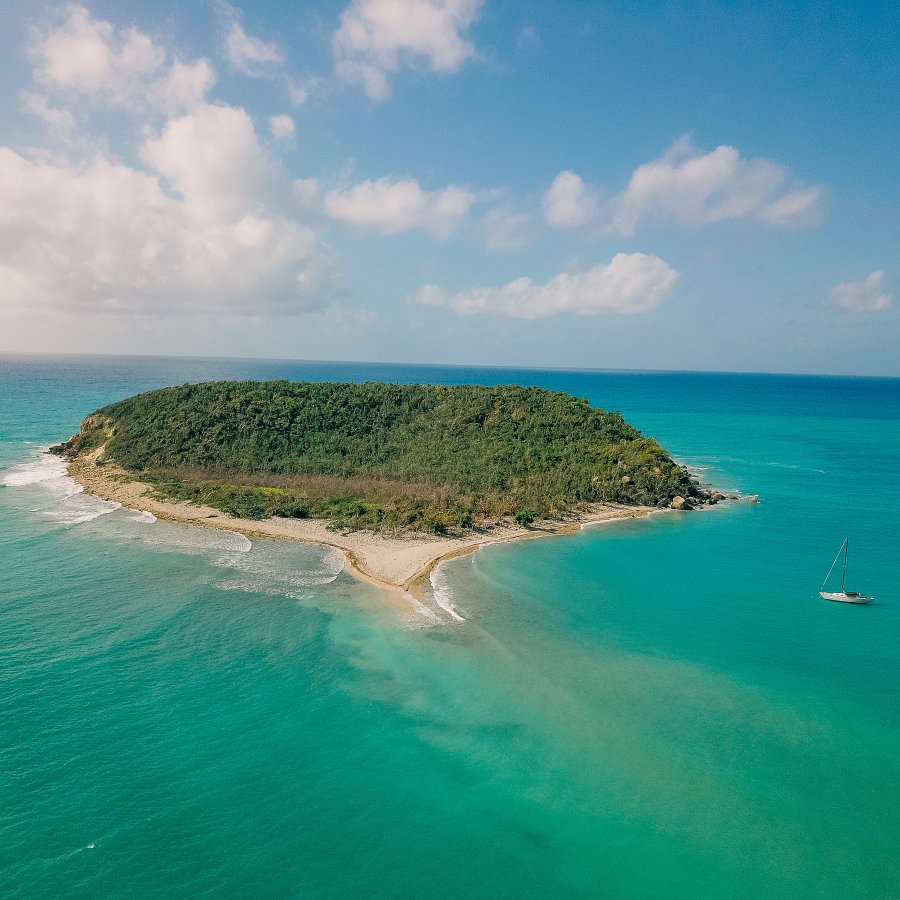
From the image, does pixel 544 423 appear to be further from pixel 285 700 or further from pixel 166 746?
pixel 166 746

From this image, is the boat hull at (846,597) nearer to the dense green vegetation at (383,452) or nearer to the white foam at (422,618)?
the dense green vegetation at (383,452)

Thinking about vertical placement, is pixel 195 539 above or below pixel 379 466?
below

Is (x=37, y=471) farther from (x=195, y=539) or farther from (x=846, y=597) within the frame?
(x=846, y=597)

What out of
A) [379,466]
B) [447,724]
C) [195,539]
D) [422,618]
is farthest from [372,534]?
[447,724]

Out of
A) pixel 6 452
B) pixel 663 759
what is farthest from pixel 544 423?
pixel 6 452

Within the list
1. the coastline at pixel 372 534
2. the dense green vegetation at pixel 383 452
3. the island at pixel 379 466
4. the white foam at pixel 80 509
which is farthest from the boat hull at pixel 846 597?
the white foam at pixel 80 509

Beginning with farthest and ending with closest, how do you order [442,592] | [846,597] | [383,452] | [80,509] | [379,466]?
[383,452] < [379,466] < [80,509] < [442,592] < [846,597]
